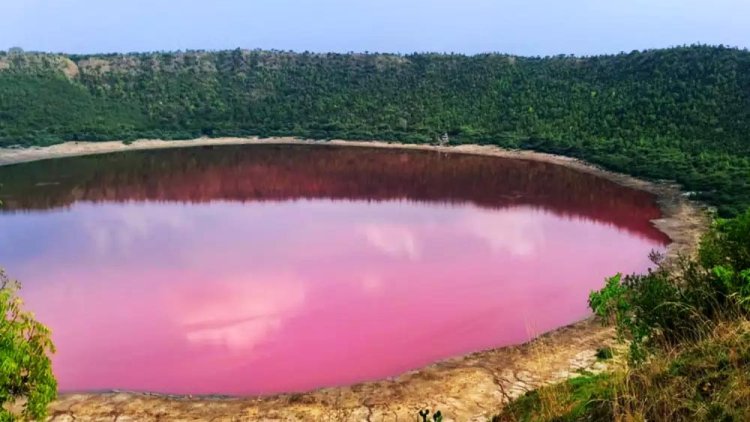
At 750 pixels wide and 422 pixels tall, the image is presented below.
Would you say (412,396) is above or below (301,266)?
below

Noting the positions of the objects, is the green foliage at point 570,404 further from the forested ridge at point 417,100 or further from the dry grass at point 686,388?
the forested ridge at point 417,100

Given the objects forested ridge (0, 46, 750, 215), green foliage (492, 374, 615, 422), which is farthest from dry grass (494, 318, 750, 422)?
forested ridge (0, 46, 750, 215)

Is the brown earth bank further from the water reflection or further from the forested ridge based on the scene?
the forested ridge

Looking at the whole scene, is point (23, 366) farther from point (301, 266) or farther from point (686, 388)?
point (301, 266)

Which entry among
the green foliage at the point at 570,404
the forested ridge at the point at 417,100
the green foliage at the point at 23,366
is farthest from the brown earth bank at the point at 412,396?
the forested ridge at the point at 417,100

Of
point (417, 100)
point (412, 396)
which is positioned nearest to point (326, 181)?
point (417, 100)

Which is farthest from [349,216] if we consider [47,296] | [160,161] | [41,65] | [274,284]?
[41,65]

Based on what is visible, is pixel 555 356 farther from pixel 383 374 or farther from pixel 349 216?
pixel 349 216
